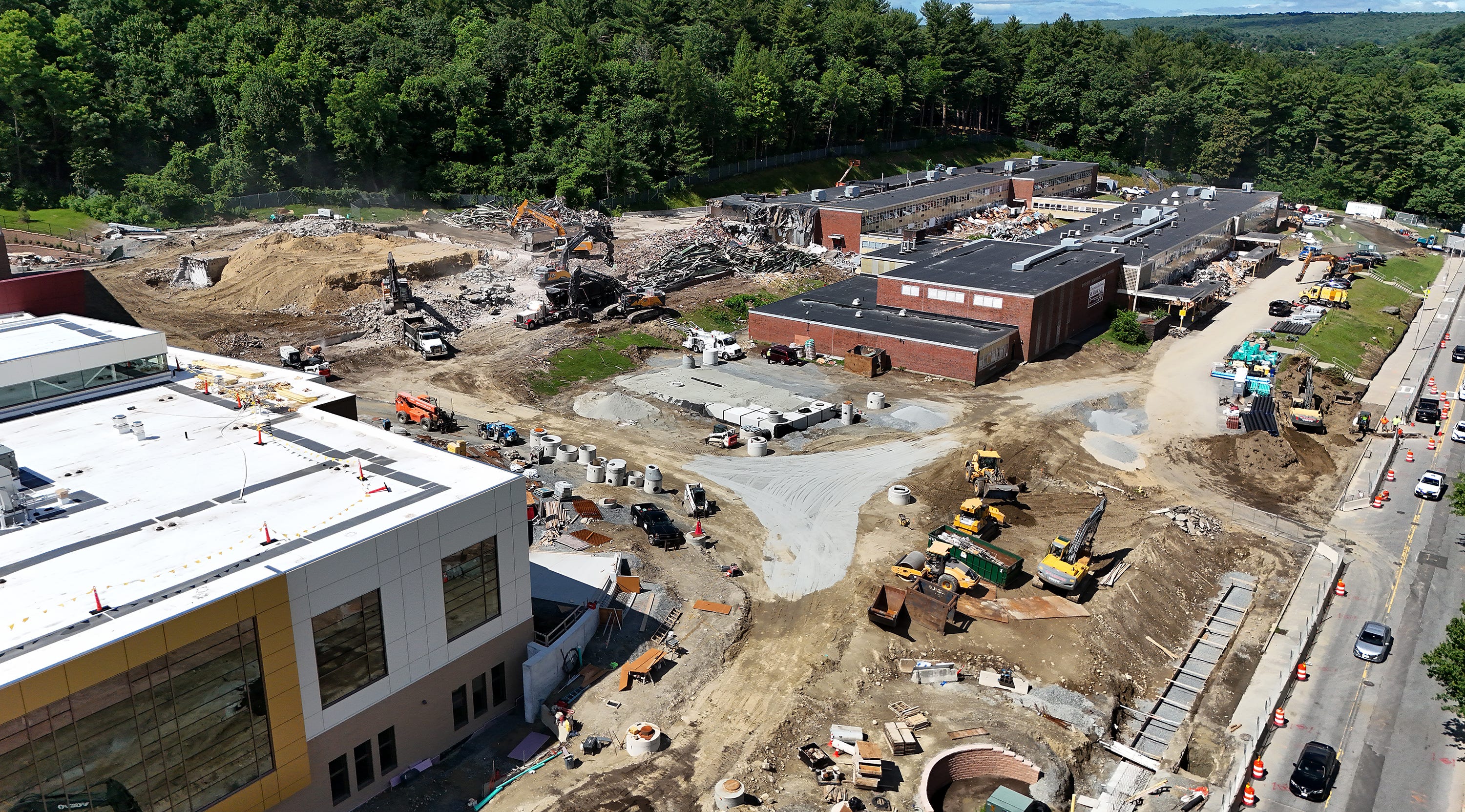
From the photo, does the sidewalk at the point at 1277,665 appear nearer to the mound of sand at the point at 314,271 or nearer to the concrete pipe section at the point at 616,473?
the concrete pipe section at the point at 616,473

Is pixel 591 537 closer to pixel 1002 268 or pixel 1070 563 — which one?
pixel 1070 563

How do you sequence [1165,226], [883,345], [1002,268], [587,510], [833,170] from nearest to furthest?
[587,510] → [883,345] → [1002,268] → [1165,226] → [833,170]

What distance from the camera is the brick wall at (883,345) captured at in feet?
211

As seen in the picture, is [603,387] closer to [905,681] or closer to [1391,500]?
[905,681]

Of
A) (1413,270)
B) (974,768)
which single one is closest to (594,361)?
(974,768)

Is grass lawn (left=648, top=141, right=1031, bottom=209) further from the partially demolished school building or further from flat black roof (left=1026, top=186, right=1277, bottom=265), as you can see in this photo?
flat black roof (left=1026, top=186, right=1277, bottom=265)

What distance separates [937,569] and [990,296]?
32869 millimetres

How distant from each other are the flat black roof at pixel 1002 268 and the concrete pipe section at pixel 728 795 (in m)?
47.5

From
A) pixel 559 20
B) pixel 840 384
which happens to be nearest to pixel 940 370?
pixel 840 384

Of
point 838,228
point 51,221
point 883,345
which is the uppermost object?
point 51,221

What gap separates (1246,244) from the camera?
4173 inches

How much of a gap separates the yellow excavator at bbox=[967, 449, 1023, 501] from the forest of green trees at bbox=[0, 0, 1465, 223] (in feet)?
220

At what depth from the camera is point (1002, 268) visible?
3024 inches

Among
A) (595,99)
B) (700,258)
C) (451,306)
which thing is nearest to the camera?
(451,306)
